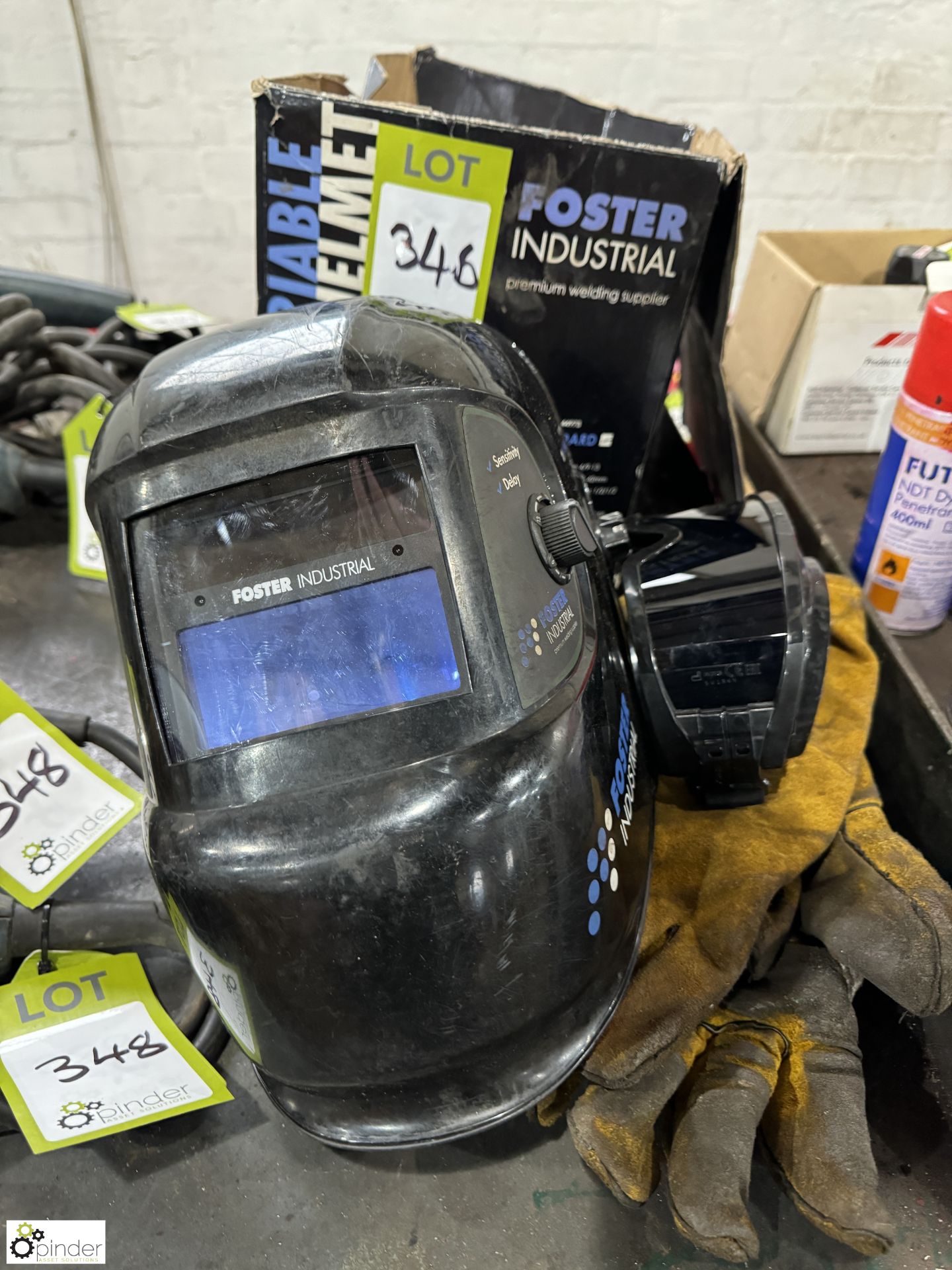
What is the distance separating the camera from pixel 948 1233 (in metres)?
0.60

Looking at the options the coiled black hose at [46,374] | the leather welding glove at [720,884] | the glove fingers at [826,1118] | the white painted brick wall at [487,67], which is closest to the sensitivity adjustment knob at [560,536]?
the leather welding glove at [720,884]

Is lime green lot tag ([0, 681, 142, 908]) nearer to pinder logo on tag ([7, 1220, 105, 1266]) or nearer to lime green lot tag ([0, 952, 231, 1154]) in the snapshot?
lime green lot tag ([0, 952, 231, 1154])

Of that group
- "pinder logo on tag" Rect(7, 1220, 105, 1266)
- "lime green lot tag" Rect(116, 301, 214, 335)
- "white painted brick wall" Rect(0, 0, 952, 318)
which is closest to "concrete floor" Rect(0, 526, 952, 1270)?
"pinder logo on tag" Rect(7, 1220, 105, 1266)

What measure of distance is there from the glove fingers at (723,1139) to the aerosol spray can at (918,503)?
43 centimetres

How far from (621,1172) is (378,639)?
1.25 ft

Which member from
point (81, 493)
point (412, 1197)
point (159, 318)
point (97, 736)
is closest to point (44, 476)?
point (81, 493)

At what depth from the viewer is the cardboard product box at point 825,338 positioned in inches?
37.9

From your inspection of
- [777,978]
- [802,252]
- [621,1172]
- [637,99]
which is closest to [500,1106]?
[621,1172]

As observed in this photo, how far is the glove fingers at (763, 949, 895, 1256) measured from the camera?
0.56 metres

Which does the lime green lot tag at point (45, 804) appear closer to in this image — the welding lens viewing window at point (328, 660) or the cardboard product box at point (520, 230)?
the welding lens viewing window at point (328, 660)

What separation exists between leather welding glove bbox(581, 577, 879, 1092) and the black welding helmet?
0.20 feet

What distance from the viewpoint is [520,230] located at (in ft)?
2.67

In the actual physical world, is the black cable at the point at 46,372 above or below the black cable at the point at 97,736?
above

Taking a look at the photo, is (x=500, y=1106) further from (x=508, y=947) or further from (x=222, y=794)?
(x=222, y=794)
